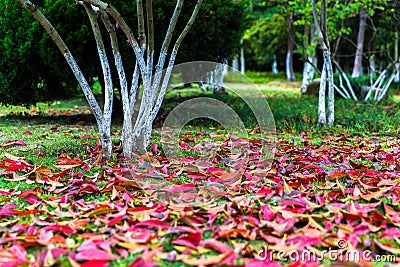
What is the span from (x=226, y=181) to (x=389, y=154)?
181cm

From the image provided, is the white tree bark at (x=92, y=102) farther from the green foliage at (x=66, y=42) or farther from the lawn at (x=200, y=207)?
the green foliage at (x=66, y=42)

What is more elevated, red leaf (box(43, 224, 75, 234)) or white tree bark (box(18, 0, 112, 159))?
white tree bark (box(18, 0, 112, 159))

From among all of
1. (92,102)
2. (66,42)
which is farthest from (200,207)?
(66,42)

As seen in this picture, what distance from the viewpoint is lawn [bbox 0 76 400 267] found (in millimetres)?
2000

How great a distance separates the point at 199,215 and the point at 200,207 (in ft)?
0.33

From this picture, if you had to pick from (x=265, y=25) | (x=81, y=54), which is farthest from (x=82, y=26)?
(x=265, y=25)

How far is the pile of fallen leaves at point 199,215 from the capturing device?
6.54 feet

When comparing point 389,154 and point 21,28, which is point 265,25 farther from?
point 389,154

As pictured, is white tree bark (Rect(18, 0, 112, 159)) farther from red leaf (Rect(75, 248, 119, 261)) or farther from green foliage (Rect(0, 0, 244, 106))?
green foliage (Rect(0, 0, 244, 106))

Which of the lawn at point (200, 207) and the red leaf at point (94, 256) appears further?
the lawn at point (200, 207)

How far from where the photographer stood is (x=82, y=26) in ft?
19.7

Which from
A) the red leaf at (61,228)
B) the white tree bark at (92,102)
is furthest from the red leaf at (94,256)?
the white tree bark at (92,102)

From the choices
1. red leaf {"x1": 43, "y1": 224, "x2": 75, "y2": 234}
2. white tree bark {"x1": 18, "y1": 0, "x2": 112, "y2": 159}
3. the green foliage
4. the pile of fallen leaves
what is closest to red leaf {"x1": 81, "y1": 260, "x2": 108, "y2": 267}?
the pile of fallen leaves

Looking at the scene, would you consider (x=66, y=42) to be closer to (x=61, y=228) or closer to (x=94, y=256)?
(x=61, y=228)
